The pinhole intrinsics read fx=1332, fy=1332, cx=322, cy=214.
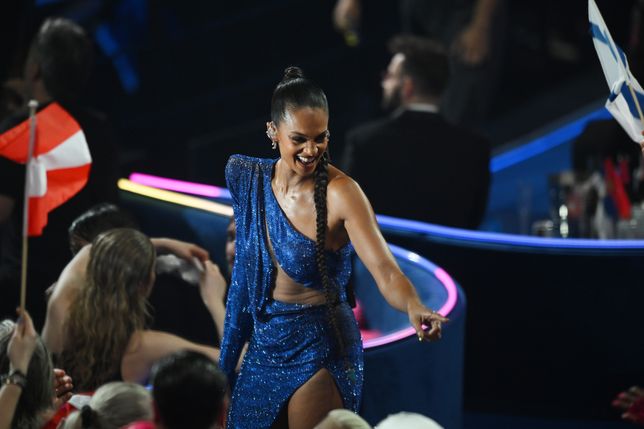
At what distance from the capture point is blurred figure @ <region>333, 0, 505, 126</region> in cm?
741

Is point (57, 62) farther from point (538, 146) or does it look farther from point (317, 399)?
point (538, 146)

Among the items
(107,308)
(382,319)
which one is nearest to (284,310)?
(107,308)

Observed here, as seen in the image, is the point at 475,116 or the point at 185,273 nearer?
the point at 185,273

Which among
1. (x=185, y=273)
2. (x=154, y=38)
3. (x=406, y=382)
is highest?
(x=154, y=38)

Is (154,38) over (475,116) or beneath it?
over

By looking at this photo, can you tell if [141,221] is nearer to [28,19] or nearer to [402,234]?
[402,234]

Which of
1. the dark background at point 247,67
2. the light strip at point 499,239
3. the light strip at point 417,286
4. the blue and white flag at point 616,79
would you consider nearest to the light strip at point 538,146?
the dark background at point 247,67

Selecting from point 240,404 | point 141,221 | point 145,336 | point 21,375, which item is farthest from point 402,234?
point 21,375

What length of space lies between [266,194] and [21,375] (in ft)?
2.59

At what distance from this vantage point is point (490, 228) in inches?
307

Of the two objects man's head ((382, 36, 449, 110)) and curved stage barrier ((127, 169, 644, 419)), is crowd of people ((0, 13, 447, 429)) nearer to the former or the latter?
curved stage barrier ((127, 169, 644, 419))

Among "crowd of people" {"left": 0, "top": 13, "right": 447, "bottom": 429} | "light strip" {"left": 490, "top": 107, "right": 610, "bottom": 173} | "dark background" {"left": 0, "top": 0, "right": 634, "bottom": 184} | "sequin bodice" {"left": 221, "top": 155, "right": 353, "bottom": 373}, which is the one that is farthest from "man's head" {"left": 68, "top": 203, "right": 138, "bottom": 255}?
"light strip" {"left": 490, "top": 107, "right": 610, "bottom": 173}

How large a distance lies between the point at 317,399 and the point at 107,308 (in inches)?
43.6

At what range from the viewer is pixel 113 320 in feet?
14.1
